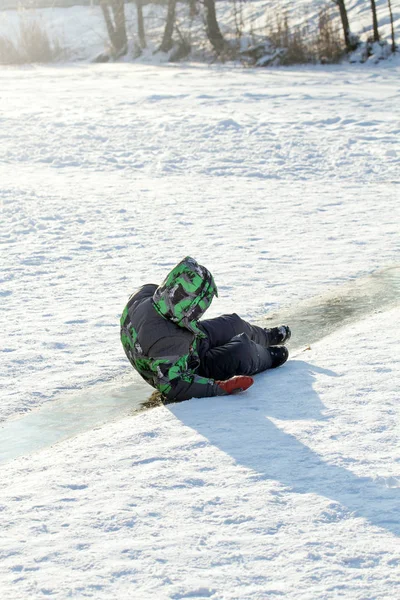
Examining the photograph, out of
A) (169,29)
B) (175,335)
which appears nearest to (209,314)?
(175,335)

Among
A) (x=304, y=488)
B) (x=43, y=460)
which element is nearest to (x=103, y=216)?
(x=43, y=460)

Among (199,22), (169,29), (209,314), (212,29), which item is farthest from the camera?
(199,22)

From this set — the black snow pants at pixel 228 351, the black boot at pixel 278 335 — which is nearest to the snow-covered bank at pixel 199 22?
the black boot at pixel 278 335

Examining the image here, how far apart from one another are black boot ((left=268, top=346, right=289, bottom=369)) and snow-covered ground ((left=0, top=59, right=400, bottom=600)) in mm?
91

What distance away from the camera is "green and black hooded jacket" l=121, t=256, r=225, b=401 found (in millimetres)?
4145

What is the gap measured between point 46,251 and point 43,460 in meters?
3.93

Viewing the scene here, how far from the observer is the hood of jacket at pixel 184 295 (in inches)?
163

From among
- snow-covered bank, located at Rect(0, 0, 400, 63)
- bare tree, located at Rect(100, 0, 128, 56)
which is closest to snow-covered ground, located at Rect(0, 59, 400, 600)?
snow-covered bank, located at Rect(0, 0, 400, 63)

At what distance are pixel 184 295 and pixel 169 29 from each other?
1919 centimetres

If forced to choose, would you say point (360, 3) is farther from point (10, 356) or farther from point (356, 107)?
point (10, 356)

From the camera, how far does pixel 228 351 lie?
454cm

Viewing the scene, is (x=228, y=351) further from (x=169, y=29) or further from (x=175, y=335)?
(x=169, y=29)

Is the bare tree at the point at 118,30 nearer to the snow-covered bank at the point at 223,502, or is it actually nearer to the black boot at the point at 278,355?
the black boot at the point at 278,355

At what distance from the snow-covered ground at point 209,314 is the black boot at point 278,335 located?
0.18 m
